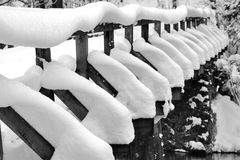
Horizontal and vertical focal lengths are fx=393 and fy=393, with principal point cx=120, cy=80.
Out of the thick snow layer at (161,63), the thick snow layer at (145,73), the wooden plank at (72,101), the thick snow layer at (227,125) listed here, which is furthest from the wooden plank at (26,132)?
the thick snow layer at (227,125)

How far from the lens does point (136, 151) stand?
4.95m

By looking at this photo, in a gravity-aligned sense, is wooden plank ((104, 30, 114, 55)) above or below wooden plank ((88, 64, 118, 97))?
above

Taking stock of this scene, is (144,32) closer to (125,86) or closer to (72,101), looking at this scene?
(125,86)

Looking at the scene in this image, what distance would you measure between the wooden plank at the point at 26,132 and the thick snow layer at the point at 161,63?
2.88m

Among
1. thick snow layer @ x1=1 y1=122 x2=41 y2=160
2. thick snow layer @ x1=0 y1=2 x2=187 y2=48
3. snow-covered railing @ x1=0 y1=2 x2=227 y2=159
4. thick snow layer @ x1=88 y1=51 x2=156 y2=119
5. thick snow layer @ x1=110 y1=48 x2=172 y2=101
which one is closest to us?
thick snow layer @ x1=0 y1=2 x2=187 y2=48

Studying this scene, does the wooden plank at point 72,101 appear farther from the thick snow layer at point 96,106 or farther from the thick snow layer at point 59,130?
the thick snow layer at point 59,130

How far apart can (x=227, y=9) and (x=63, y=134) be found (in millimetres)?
20993

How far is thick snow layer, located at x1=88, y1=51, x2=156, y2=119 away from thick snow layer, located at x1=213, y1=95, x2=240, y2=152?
11.2 m

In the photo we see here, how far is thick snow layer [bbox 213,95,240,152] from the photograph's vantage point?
14.4 m

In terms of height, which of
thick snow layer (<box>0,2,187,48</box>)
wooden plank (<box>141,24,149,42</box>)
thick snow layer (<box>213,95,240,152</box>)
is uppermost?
thick snow layer (<box>0,2,187,48</box>)

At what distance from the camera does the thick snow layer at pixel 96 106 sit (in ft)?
8.43

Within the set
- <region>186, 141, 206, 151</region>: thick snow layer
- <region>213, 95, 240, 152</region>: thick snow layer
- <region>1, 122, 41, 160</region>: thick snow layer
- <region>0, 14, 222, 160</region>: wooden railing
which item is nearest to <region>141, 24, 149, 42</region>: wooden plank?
<region>0, 14, 222, 160</region>: wooden railing

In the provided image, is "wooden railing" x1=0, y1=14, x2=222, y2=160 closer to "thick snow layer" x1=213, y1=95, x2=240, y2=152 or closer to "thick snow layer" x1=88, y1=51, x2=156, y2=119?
"thick snow layer" x1=88, y1=51, x2=156, y2=119

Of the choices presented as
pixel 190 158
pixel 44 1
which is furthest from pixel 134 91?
pixel 44 1
